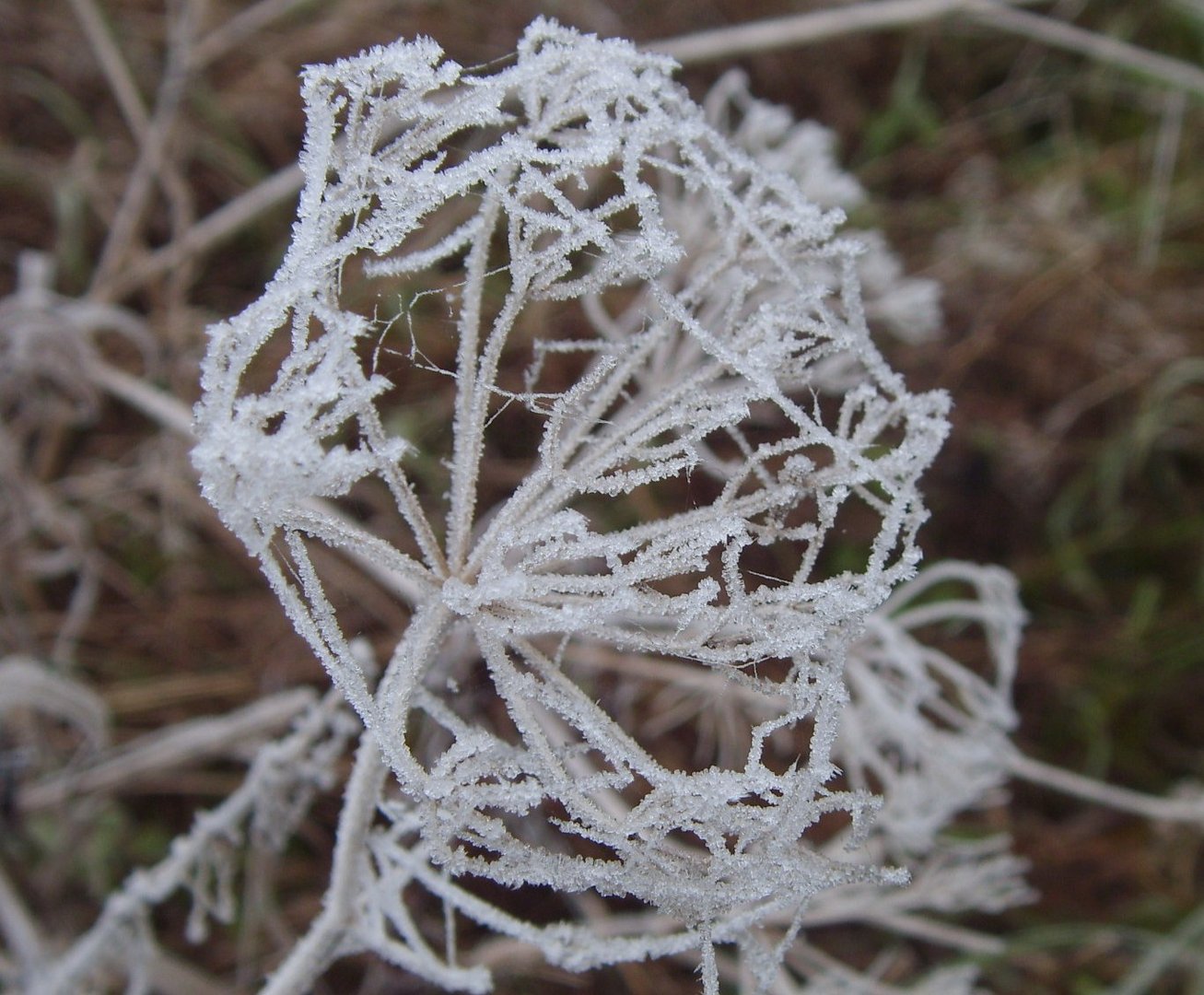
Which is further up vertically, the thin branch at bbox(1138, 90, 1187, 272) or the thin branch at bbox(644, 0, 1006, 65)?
the thin branch at bbox(1138, 90, 1187, 272)

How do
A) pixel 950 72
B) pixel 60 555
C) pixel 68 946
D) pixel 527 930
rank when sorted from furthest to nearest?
pixel 950 72 < pixel 60 555 < pixel 68 946 < pixel 527 930

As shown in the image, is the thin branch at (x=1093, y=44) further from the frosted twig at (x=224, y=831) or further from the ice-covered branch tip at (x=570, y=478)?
the frosted twig at (x=224, y=831)

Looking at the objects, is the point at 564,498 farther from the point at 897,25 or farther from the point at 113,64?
the point at 113,64

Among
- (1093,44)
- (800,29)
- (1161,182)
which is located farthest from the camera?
(1161,182)

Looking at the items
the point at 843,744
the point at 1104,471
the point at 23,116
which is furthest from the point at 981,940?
the point at 23,116

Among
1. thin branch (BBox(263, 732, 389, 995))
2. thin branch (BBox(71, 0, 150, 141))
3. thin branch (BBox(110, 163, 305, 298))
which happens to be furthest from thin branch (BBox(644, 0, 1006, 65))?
thin branch (BBox(263, 732, 389, 995))

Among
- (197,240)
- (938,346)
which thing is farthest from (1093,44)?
(197,240)

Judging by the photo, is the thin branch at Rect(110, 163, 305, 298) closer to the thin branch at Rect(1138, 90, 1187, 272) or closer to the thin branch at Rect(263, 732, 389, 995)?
the thin branch at Rect(263, 732, 389, 995)

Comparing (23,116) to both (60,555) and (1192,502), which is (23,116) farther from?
(1192,502)
